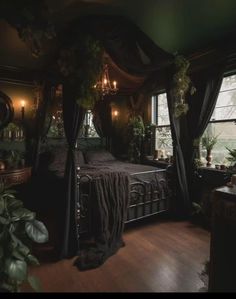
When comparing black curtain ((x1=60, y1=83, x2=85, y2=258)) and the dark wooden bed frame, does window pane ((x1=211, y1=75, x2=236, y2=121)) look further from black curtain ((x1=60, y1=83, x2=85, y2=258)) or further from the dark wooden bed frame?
black curtain ((x1=60, y1=83, x2=85, y2=258))

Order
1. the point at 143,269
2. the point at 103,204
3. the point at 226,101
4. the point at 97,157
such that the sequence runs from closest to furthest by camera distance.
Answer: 1. the point at 143,269
2. the point at 103,204
3. the point at 226,101
4. the point at 97,157

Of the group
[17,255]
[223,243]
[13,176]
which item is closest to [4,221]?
[17,255]

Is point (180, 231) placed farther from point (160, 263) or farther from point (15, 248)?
point (15, 248)

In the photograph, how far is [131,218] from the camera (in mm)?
2992

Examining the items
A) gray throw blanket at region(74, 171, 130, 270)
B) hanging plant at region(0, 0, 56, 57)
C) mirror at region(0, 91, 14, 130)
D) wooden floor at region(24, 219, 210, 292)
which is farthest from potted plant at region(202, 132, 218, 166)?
mirror at region(0, 91, 14, 130)

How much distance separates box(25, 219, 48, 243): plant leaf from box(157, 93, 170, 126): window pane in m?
3.61

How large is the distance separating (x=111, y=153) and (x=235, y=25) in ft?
11.2

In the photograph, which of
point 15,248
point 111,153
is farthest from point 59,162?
point 15,248

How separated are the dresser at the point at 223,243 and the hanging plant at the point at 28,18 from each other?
167cm

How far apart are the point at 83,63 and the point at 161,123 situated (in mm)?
2830

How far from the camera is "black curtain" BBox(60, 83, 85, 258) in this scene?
234 cm

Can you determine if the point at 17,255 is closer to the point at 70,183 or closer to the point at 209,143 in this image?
the point at 70,183

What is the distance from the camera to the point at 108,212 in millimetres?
2621

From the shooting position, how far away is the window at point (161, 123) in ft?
14.6
